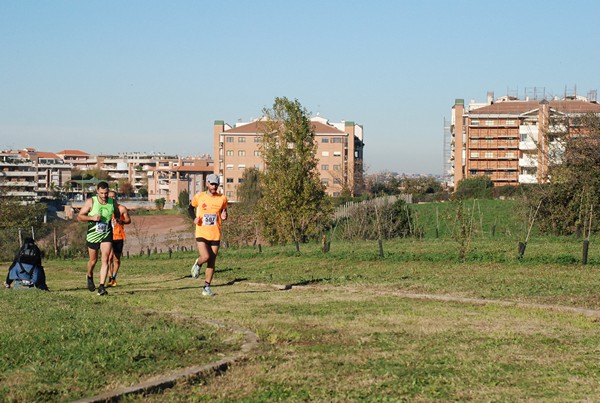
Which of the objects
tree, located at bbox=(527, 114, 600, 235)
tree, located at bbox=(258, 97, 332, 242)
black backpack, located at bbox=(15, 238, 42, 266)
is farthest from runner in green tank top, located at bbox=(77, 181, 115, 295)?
tree, located at bbox=(258, 97, 332, 242)

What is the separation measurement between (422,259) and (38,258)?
8.62 meters

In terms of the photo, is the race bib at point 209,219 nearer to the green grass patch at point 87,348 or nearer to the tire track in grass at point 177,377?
the green grass patch at point 87,348

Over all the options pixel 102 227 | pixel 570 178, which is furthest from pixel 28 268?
pixel 570 178

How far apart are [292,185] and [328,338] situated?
30.6 m

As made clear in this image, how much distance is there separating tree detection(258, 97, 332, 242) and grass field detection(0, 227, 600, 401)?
72.1 ft

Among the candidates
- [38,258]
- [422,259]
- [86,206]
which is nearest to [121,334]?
[86,206]

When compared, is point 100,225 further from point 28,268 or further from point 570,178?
point 570,178

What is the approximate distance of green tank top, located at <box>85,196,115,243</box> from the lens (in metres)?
15.1

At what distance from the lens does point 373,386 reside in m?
6.75

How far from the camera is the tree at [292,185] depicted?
39500mm

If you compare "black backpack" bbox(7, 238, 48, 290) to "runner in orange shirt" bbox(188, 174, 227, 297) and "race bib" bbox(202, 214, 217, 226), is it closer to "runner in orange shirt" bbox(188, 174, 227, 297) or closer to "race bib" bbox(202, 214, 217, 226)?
"runner in orange shirt" bbox(188, 174, 227, 297)

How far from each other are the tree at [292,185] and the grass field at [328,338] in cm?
2197

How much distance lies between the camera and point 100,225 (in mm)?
15039

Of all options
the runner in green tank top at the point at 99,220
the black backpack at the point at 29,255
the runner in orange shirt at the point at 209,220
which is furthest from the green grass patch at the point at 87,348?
the black backpack at the point at 29,255
